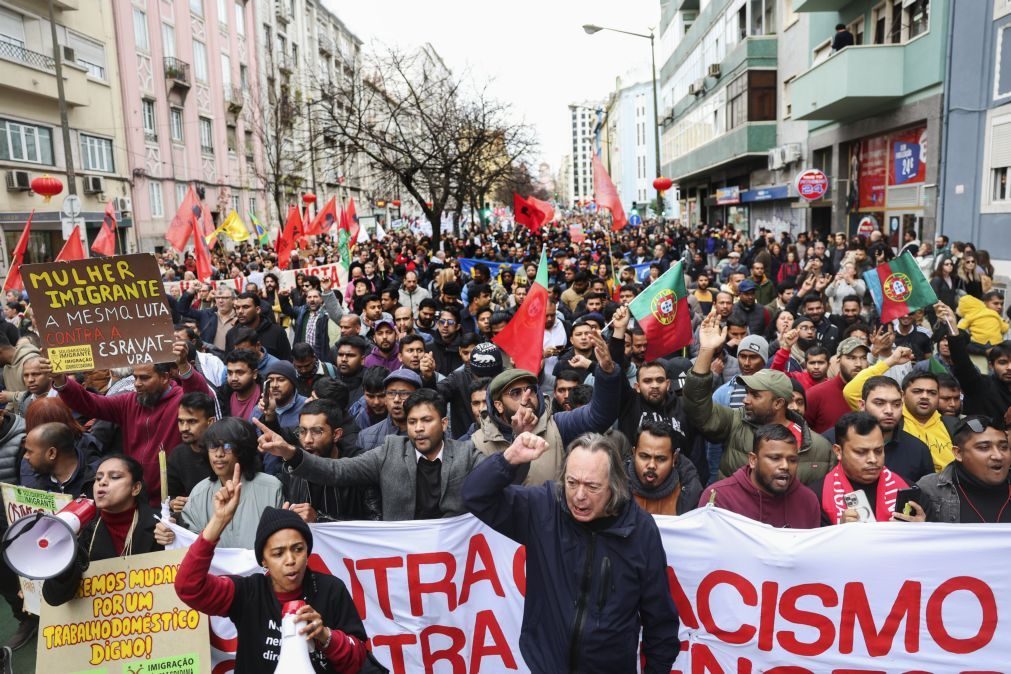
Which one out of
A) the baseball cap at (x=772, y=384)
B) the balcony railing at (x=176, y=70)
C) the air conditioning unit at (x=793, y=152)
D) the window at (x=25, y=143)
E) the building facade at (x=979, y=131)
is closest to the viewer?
the baseball cap at (x=772, y=384)

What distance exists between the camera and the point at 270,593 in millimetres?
2908

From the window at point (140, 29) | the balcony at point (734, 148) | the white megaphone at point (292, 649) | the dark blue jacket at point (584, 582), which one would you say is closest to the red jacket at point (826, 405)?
the dark blue jacket at point (584, 582)

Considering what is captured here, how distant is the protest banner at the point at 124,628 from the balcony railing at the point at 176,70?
3278 centimetres

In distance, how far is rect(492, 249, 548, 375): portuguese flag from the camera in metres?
4.99

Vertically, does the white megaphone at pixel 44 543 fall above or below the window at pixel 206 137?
below

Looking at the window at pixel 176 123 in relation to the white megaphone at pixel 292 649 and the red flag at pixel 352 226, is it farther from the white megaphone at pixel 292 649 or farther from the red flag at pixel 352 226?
the white megaphone at pixel 292 649

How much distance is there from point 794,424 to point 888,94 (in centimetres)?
1508

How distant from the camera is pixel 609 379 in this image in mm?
3779

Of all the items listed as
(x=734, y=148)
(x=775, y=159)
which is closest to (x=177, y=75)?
(x=734, y=148)

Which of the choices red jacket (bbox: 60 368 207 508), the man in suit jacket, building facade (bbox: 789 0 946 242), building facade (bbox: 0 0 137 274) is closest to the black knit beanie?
the man in suit jacket

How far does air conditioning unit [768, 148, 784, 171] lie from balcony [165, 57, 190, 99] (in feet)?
79.5

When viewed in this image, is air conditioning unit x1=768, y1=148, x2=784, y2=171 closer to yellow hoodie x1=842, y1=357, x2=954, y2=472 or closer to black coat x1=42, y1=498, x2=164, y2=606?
yellow hoodie x1=842, y1=357, x2=954, y2=472

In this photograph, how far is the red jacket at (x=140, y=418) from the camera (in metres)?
4.85

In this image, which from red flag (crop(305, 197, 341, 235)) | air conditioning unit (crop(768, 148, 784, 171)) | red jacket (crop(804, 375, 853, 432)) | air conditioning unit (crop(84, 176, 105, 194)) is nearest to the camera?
red jacket (crop(804, 375, 853, 432))
